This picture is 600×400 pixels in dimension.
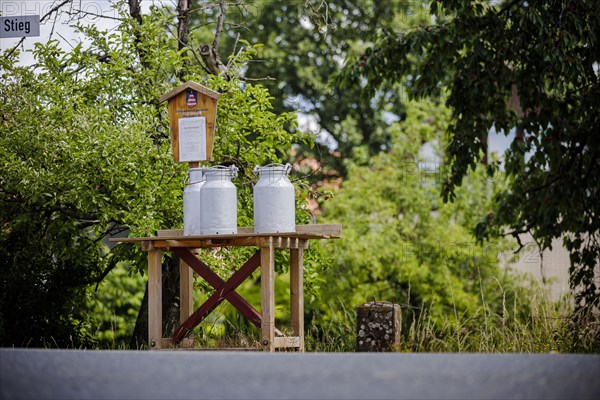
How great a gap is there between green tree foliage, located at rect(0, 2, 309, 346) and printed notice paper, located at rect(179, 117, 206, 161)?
0.85m

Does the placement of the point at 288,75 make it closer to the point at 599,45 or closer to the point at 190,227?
the point at 599,45

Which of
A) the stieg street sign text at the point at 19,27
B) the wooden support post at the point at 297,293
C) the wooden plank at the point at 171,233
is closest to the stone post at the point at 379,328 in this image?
the wooden support post at the point at 297,293

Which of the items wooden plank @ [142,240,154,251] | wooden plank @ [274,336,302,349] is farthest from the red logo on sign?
wooden plank @ [274,336,302,349]

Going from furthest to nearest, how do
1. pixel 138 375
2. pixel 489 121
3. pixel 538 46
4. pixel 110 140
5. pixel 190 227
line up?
pixel 489 121 → pixel 538 46 → pixel 110 140 → pixel 190 227 → pixel 138 375

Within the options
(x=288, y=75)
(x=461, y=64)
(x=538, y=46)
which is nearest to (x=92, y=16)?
(x=461, y=64)

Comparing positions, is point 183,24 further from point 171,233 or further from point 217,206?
point 217,206

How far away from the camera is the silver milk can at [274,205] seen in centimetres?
566

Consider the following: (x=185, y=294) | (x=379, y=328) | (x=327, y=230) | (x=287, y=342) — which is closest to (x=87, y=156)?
(x=185, y=294)

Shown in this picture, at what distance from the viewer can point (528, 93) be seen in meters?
8.91

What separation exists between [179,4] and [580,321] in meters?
4.67

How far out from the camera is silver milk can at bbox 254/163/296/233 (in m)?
5.66

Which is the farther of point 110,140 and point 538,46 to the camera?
point 538,46

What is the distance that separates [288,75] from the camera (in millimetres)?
19719

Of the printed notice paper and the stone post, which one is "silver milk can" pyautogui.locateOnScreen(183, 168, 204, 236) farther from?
the stone post
